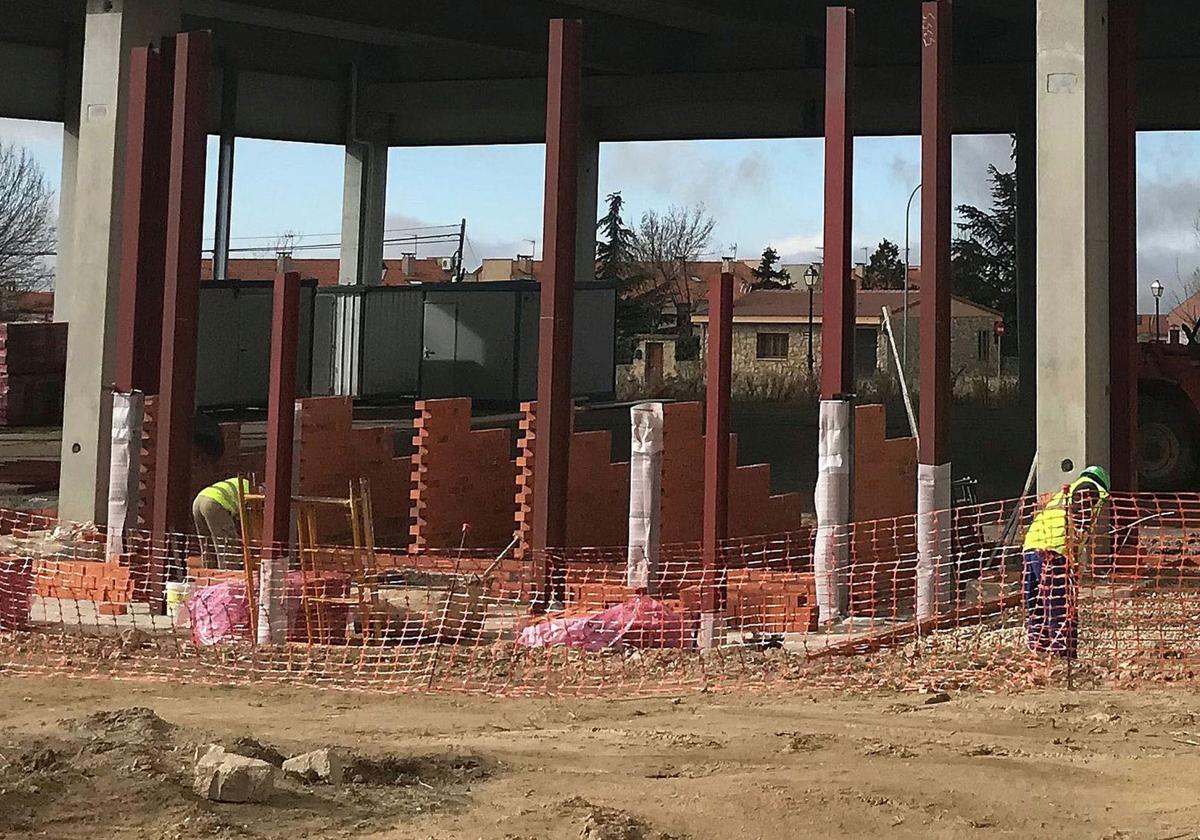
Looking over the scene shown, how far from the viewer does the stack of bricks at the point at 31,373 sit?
25438 mm

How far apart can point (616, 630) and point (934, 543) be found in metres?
2.63

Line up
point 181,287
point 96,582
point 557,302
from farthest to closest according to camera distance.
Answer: point 181,287 < point 557,302 < point 96,582

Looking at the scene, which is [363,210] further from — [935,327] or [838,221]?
[935,327]

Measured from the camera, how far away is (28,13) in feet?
87.0

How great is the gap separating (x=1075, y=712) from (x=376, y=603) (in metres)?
4.87

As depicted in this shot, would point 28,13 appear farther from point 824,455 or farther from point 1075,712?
point 1075,712

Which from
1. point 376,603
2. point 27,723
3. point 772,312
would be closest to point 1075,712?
point 376,603

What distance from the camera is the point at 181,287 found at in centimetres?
1235

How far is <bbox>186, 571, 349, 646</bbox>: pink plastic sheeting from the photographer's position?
1009 cm

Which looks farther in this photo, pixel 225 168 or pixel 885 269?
pixel 885 269

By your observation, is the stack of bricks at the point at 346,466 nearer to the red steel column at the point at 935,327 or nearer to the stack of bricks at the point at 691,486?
the stack of bricks at the point at 691,486

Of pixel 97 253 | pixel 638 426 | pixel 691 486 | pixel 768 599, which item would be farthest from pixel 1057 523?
pixel 97 253

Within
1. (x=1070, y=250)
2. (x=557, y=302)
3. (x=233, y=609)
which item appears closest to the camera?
(x=233, y=609)

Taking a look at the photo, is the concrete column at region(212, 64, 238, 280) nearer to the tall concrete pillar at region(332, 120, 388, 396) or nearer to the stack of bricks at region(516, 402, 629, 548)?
the tall concrete pillar at region(332, 120, 388, 396)
